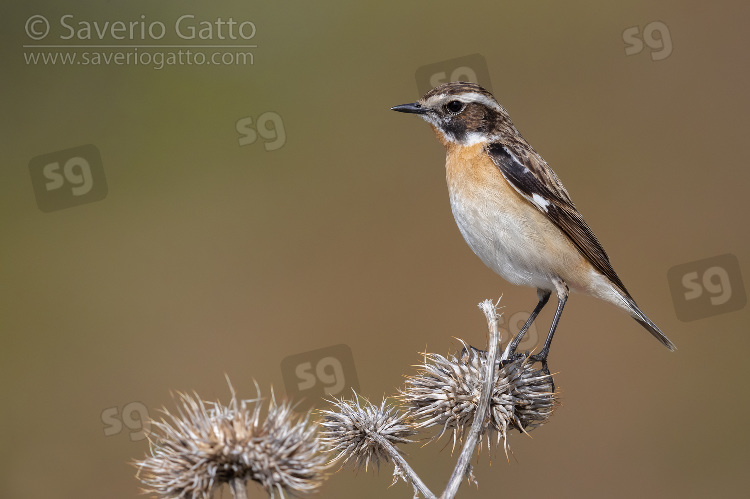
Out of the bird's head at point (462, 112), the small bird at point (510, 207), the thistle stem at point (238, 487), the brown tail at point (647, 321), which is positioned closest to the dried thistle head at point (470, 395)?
the small bird at point (510, 207)

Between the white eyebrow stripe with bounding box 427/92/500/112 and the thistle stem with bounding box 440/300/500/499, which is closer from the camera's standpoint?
the thistle stem with bounding box 440/300/500/499

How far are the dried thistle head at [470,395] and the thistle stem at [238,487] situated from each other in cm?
121

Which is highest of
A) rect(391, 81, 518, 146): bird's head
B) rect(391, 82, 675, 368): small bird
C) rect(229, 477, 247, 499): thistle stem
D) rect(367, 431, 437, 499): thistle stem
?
rect(391, 81, 518, 146): bird's head

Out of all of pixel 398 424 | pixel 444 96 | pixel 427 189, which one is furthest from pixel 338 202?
pixel 398 424

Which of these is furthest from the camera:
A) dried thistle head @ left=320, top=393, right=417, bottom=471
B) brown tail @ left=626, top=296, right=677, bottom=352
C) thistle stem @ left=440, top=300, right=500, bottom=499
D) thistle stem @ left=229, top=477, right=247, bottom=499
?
brown tail @ left=626, top=296, right=677, bottom=352

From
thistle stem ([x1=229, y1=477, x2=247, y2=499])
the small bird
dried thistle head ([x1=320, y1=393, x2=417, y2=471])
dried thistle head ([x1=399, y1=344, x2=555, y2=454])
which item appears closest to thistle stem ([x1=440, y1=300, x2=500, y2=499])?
dried thistle head ([x1=399, y1=344, x2=555, y2=454])

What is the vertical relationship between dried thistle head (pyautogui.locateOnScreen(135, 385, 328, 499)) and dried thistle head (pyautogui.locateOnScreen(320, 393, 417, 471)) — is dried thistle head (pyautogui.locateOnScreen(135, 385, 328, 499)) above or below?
above

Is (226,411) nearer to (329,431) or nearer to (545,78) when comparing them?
(329,431)

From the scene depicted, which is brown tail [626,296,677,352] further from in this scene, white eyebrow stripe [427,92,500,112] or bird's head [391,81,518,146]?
white eyebrow stripe [427,92,500,112]

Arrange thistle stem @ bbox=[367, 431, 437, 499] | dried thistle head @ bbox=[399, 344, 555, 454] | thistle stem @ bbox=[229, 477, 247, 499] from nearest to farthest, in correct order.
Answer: thistle stem @ bbox=[229, 477, 247, 499] → thistle stem @ bbox=[367, 431, 437, 499] → dried thistle head @ bbox=[399, 344, 555, 454]

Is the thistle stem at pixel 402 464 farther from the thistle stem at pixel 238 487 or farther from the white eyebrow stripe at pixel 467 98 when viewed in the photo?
the white eyebrow stripe at pixel 467 98

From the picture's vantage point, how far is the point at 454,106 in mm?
5668

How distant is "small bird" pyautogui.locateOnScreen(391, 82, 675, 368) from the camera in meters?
5.32

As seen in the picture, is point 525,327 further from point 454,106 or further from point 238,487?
point 238,487
